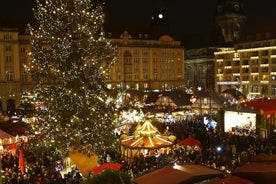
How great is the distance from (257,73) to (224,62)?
7.93 m

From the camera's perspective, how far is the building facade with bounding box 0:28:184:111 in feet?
169

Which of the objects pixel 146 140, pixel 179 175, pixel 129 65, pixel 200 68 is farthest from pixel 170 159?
pixel 200 68

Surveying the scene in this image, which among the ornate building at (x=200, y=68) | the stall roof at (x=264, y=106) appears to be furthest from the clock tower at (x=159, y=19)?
the stall roof at (x=264, y=106)

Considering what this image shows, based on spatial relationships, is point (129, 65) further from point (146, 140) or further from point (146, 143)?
point (146, 143)

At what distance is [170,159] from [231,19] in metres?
72.1

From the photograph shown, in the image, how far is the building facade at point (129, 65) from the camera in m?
51.5

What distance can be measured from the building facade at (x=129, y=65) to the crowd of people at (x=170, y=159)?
3411 cm

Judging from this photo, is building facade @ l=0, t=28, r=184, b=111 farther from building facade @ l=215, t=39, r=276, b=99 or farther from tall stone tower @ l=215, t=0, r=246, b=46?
tall stone tower @ l=215, t=0, r=246, b=46

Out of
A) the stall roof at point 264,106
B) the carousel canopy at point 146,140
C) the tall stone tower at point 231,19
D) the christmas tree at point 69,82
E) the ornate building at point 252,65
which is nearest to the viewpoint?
the christmas tree at point 69,82

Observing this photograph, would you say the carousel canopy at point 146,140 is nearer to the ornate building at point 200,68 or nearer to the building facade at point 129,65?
the building facade at point 129,65

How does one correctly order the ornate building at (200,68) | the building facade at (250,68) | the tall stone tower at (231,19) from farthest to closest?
the ornate building at (200,68)
the tall stone tower at (231,19)
the building facade at (250,68)

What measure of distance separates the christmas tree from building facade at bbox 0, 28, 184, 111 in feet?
125

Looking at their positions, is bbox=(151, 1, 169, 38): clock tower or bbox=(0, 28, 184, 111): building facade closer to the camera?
bbox=(0, 28, 184, 111): building facade

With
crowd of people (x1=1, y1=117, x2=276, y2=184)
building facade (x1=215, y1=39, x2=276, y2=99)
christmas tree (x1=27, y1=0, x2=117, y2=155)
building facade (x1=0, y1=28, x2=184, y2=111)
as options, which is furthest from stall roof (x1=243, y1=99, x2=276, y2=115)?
building facade (x1=0, y1=28, x2=184, y2=111)
